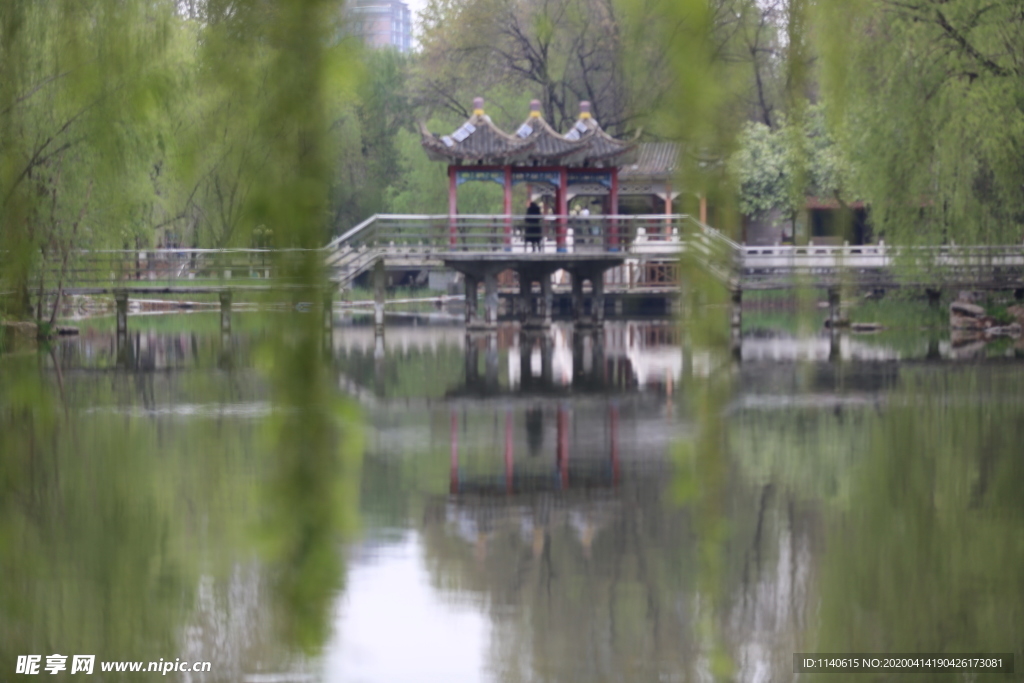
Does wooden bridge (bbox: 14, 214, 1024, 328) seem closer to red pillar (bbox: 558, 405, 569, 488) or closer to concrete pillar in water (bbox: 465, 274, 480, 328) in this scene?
A: concrete pillar in water (bbox: 465, 274, 480, 328)

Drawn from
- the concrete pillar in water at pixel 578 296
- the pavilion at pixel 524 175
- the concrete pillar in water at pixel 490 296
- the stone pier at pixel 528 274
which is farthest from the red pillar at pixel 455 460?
the concrete pillar in water at pixel 578 296

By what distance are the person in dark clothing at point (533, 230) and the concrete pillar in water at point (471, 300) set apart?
979 mm

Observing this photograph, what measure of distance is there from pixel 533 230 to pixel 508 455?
8.84 meters

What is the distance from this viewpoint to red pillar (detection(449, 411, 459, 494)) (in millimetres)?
5440

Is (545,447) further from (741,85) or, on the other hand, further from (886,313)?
(886,313)

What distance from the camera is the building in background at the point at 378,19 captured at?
621 mm

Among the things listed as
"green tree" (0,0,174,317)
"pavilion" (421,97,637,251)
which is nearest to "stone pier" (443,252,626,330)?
"pavilion" (421,97,637,251)

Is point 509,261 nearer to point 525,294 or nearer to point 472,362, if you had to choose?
point 525,294

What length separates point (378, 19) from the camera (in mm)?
624

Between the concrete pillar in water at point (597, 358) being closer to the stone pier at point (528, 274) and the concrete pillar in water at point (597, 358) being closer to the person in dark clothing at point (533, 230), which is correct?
the stone pier at point (528, 274)

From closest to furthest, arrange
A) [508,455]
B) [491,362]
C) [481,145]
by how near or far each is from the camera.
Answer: [508,455] < [491,362] < [481,145]

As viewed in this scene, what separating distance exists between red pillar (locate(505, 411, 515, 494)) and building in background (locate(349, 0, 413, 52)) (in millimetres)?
4765

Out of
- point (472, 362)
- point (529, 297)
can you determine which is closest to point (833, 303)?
point (472, 362)

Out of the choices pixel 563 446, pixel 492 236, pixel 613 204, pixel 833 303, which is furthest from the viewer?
pixel 613 204
